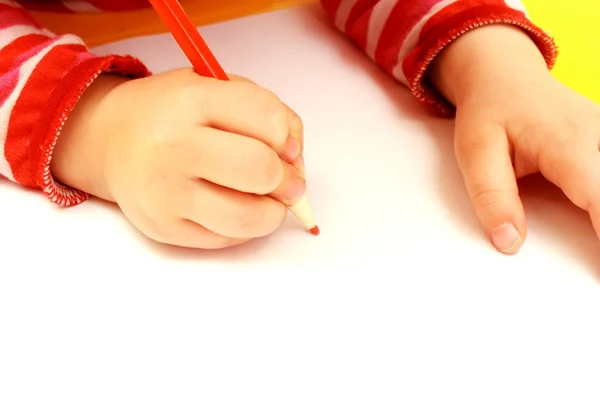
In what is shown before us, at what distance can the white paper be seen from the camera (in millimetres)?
245

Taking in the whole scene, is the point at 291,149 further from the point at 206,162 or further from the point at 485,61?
the point at 485,61

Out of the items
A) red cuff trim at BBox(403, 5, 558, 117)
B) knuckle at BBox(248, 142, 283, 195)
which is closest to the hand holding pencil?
knuckle at BBox(248, 142, 283, 195)

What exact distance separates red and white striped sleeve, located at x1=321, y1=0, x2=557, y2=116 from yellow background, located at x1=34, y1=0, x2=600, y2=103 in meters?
0.03

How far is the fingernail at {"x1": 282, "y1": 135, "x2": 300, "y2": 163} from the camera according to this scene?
0.28 m

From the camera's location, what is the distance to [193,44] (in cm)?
30

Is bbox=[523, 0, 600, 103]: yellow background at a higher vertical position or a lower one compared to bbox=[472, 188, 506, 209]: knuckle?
higher

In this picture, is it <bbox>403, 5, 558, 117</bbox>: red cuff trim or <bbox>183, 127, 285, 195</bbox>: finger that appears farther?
<bbox>403, 5, 558, 117</bbox>: red cuff trim

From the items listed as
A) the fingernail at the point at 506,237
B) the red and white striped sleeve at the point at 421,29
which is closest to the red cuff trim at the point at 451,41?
the red and white striped sleeve at the point at 421,29

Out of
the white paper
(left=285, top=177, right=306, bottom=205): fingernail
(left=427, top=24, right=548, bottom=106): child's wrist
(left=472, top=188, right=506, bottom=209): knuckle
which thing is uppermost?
(left=427, top=24, right=548, bottom=106): child's wrist

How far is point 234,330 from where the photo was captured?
263 mm

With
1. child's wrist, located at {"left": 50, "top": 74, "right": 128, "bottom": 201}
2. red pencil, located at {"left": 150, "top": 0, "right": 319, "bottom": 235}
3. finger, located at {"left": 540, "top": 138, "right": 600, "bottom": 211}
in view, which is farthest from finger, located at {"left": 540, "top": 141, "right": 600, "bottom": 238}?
child's wrist, located at {"left": 50, "top": 74, "right": 128, "bottom": 201}

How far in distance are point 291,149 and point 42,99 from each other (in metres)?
0.14

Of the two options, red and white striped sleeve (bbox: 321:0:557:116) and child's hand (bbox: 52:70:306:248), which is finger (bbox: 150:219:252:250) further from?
red and white striped sleeve (bbox: 321:0:557:116)

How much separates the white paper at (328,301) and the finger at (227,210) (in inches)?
0.9
